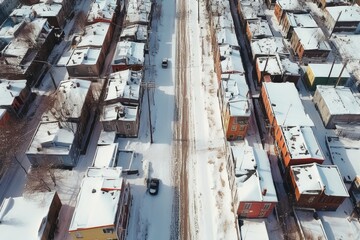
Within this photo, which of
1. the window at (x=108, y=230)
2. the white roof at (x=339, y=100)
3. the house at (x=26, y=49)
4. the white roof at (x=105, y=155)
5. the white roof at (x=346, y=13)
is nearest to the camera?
the window at (x=108, y=230)

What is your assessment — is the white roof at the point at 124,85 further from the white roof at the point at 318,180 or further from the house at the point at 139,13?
the white roof at the point at 318,180

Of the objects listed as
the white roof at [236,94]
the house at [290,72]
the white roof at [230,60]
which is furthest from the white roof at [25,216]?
the house at [290,72]

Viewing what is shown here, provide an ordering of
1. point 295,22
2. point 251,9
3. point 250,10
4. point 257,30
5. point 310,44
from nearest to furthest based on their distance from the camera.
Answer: point 310,44 → point 257,30 → point 295,22 → point 250,10 → point 251,9

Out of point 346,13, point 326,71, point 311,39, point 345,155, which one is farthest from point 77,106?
point 346,13

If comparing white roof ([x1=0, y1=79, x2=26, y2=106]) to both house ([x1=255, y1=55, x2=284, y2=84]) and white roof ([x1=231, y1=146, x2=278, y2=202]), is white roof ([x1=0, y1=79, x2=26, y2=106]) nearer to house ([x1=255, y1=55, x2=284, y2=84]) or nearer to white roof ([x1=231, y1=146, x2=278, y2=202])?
white roof ([x1=231, y1=146, x2=278, y2=202])

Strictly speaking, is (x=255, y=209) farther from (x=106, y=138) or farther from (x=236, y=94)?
(x=106, y=138)

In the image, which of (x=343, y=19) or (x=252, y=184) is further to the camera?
(x=343, y=19)

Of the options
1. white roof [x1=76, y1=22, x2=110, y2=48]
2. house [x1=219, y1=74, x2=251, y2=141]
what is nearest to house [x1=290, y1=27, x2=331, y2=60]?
house [x1=219, y1=74, x2=251, y2=141]
